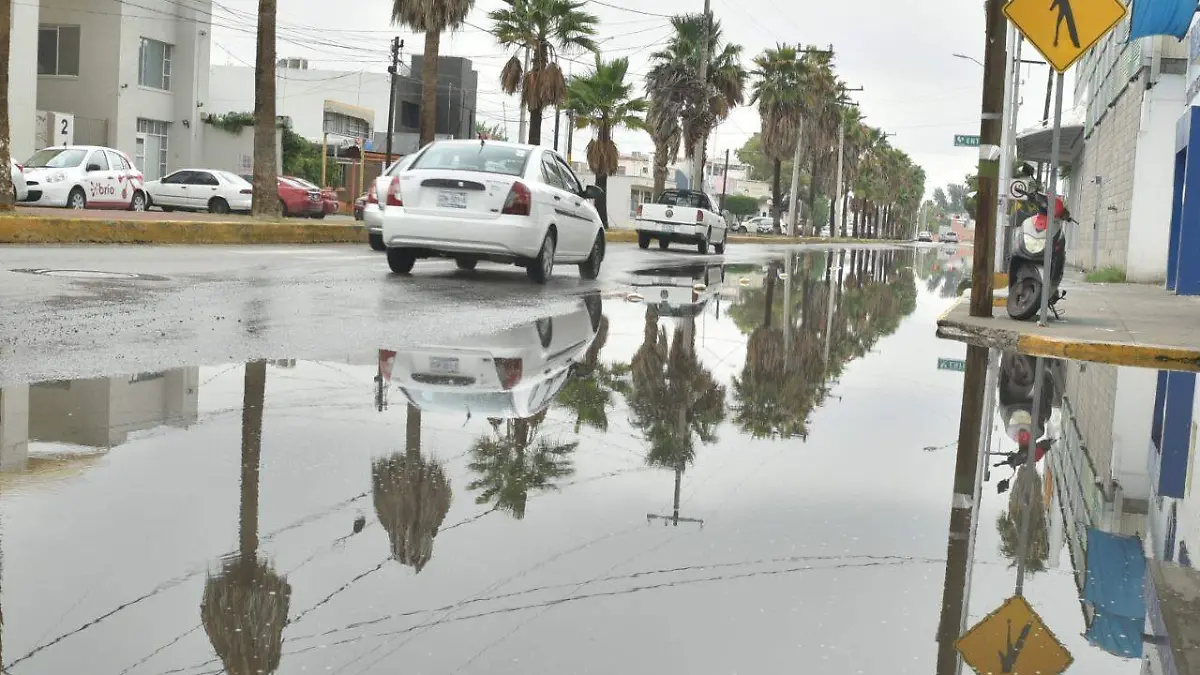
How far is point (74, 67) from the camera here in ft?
155

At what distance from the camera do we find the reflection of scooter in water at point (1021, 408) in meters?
6.62

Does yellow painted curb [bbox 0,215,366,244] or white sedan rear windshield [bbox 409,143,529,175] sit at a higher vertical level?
white sedan rear windshield [bbox 409,143,529,175]

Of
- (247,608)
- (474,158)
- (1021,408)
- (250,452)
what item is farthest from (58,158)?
(247,608)

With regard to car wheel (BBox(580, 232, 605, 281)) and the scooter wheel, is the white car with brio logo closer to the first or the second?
car wheel (BBox(580, 232, 605, 281))


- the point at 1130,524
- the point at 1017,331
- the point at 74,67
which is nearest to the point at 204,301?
the point at 1017,331

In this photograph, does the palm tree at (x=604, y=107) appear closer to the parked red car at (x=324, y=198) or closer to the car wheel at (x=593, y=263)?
the parked red car at (x=324, y=198)

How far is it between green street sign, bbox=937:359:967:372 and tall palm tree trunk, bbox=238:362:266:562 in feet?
18.0

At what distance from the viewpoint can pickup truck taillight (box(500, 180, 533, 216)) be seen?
52.3 feet

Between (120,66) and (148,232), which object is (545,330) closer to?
(148,232)

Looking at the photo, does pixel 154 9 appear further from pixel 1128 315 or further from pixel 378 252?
pixel 1128 315

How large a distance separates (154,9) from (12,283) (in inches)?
1574

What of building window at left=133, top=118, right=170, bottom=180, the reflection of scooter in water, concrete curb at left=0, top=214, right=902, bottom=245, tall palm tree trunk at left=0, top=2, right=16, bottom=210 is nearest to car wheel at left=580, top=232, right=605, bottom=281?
concrete curb at left=0, top=214, right=902, bottom=245

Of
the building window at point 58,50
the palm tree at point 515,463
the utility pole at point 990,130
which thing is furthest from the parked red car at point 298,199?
the palm tree at point 515,463

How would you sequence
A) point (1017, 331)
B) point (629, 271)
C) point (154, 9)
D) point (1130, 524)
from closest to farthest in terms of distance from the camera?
point (1130, 524)
point (1017, 331)
point (629, 271)
point (154, 9)
